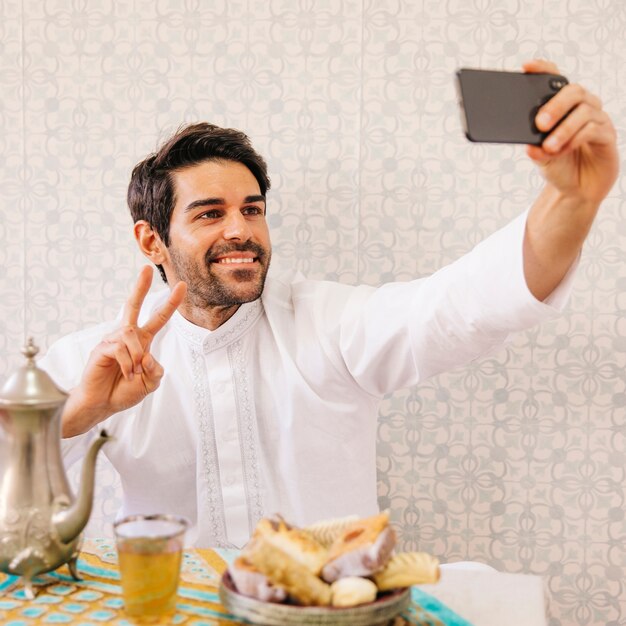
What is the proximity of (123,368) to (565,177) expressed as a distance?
0.77m

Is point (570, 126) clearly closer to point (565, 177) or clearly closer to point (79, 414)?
point (565, 177)

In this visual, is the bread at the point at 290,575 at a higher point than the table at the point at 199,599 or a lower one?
higher

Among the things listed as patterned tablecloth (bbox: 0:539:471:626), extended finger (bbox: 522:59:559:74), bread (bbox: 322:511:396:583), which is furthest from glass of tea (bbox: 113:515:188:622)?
extended finger (bbox: 522:59:559:74)

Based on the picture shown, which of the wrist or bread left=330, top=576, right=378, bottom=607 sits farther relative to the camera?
the wrist

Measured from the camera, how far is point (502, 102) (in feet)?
3.31

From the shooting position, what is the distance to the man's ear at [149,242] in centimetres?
179

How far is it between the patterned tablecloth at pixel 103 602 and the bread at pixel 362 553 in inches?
4.4

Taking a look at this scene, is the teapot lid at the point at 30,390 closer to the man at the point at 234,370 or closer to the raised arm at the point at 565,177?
the man at the point at 234,370

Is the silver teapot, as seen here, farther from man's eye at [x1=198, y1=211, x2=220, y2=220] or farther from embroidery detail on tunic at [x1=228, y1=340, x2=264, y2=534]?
man's eye at [x1=198, y1=211, x2=220, y2=220]

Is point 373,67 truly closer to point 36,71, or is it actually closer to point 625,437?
point 36,71

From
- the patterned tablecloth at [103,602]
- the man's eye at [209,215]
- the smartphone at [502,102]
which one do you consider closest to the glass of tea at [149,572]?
the patterned tablecloth at [103,602]

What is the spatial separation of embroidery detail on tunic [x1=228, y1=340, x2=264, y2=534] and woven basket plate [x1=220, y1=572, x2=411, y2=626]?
0.75m

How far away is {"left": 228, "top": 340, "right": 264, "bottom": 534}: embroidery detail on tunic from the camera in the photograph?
1587 millimetres

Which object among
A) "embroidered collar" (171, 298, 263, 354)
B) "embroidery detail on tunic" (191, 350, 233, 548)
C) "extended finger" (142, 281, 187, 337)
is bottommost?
"embroidery detail on tunic" (191, 350, 233, 548)
